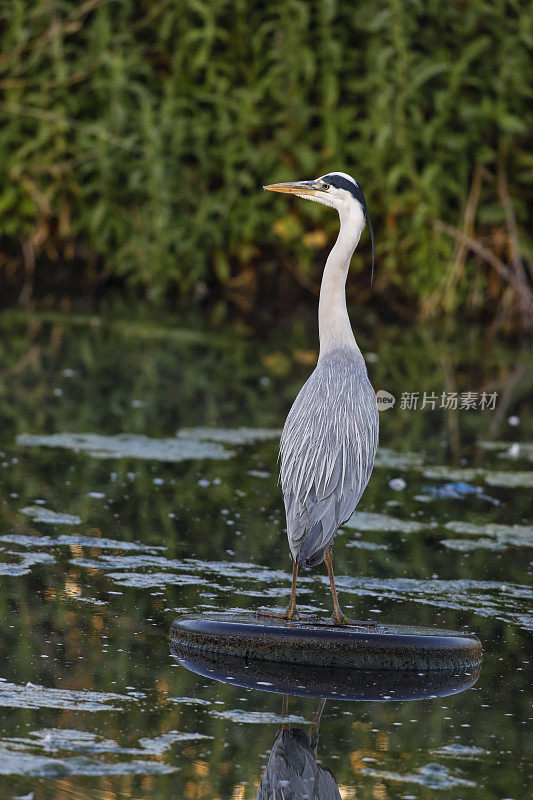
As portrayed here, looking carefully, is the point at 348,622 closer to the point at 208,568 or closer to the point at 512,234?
the point at 208,568

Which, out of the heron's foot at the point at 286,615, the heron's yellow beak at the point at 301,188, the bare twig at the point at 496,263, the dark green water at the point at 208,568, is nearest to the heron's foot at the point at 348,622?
the heron's foot at the point at 286,615

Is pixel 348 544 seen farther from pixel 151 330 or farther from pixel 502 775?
pixel 151 330

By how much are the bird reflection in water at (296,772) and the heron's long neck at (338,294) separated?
1.64m

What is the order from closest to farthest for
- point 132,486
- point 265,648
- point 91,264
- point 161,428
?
point 265,648
point 132,486
point 161,428
point 91,264

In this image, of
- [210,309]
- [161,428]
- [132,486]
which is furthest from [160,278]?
[132,486]

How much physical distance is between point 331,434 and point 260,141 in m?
9.94

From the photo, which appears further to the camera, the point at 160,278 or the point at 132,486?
the point at 160,278

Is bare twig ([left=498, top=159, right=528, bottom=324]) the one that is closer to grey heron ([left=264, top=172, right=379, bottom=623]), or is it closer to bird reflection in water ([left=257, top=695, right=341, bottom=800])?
grey heron ([left=264, top=172, right=379, bottom=623])

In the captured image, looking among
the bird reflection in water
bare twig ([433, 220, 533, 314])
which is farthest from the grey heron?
bare twig ([433, 220, 533, 314])

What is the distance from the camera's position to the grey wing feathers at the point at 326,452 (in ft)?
14.4

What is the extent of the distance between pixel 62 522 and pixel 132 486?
773mm

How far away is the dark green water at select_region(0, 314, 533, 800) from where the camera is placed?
334cm

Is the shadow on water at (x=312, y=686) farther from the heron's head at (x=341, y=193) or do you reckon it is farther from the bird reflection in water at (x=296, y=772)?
the heron's head at (x=341, y=193)

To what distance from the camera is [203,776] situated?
321 centimetres
